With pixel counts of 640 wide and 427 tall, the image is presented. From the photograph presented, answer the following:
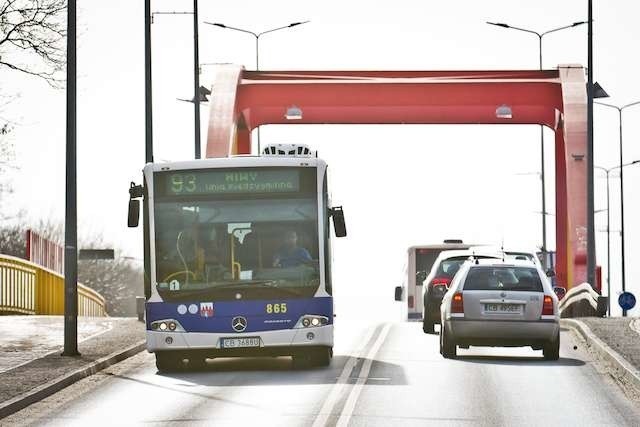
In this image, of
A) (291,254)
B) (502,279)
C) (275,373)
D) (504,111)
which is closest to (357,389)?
(291,254)

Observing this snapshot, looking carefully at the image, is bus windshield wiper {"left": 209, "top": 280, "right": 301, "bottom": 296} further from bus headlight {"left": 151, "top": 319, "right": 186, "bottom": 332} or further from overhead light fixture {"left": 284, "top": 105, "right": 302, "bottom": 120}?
overhead light fixture {"left": 284, "top": 105, "right": 302, "bottom": 120}

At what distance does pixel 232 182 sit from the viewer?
2386cm

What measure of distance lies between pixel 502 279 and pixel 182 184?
5364 mm

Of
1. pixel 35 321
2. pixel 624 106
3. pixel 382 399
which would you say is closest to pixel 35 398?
pixel 382 399

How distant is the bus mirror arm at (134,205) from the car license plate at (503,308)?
5.49m

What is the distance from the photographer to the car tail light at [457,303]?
26047 millimetres

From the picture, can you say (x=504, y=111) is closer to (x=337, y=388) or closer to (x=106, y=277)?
(x=337, y=388)

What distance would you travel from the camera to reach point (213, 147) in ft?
180

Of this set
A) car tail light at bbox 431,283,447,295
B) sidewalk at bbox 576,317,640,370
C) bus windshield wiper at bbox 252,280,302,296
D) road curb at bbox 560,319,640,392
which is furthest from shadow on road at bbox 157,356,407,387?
car tail light at bbox 431,283,447,295

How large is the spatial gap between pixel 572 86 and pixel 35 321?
23.2 meters

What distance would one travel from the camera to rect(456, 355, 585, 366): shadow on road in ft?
83.8

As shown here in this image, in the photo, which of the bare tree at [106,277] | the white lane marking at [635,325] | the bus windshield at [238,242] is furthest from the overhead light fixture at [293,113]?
the bare tree at [106,277]

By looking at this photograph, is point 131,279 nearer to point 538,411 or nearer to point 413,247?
point 413,247

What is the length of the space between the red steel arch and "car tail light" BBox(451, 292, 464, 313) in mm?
28784
